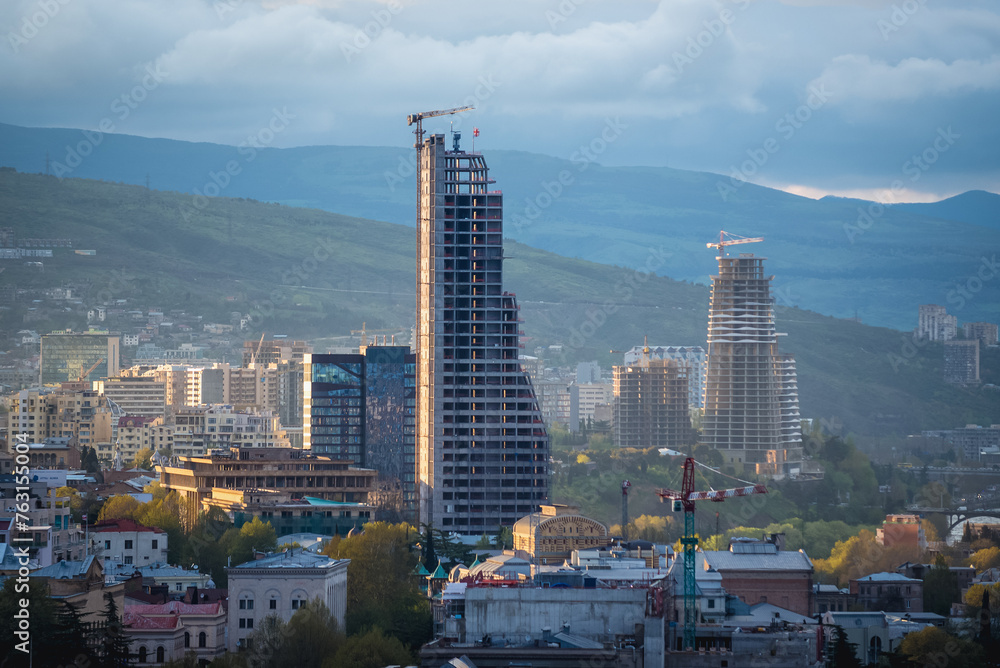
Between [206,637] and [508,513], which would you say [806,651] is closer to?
[206,637]

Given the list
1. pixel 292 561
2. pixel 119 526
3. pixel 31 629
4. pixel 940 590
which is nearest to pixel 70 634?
pixel 31 629

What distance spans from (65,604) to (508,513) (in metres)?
90.0

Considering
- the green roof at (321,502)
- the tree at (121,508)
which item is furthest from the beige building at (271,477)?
the tree at (121,508)

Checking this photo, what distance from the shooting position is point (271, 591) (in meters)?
112

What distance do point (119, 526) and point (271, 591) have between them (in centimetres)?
3090

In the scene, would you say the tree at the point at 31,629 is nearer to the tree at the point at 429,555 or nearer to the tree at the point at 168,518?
the tree at the point at 168,518

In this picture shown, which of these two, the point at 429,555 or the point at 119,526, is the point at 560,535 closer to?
the point at 429,555

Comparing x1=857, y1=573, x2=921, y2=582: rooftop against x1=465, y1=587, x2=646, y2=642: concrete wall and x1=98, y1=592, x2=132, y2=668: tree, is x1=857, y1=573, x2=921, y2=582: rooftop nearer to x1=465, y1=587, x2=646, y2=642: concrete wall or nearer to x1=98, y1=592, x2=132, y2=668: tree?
x1=465, y1=587, x2=646, y2=642: concrete wall

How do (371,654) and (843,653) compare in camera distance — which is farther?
(843,653)

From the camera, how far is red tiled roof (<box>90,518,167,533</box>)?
139m

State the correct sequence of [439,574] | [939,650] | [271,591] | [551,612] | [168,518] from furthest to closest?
[168,518] → [439,574] → [271,591] → [939,650] → [551,612]

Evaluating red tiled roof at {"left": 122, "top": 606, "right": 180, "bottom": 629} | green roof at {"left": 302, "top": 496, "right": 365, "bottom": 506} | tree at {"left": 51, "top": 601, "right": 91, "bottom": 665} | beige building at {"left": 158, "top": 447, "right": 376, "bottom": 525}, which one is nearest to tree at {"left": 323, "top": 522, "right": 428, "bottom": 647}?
red tiled roof at {"left": 122, "top": 606, "right": 180, "bottom": 629}

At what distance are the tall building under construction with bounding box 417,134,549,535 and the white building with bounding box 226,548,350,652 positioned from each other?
233ft

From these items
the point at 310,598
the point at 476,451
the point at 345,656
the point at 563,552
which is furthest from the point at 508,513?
the point at 345,656
